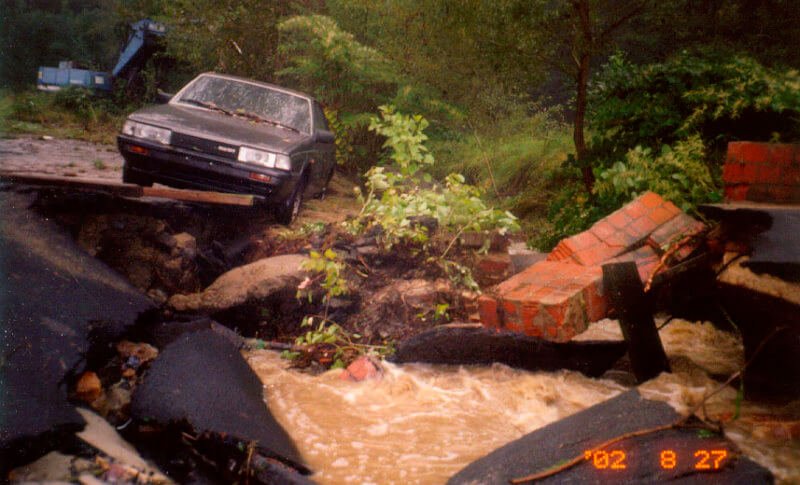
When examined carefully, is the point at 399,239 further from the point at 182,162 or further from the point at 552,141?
the point at 552,141

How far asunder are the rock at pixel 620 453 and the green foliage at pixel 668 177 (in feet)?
8.42

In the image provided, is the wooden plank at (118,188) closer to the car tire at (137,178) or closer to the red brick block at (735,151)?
the car tire at (137,178)

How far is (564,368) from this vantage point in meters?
3.84

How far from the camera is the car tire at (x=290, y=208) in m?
6.50

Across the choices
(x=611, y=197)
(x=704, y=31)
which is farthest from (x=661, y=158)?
(x=704, y=31)

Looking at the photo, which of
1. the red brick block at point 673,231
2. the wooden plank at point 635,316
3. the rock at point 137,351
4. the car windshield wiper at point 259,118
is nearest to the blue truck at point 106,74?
the car windshield wiper at point 259,118

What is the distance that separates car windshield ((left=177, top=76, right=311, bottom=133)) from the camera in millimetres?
7063

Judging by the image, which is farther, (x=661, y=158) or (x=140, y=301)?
(x=661, y=158)

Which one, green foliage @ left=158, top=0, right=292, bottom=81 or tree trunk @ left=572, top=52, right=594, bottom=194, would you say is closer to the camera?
tree trunk @ left=572, top=52, right=594, bottom=194

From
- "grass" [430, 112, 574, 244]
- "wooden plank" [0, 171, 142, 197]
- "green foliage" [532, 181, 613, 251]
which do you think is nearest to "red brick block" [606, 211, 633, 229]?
"green foliage" [532, 181, 613, 251]

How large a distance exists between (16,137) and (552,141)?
406 inches

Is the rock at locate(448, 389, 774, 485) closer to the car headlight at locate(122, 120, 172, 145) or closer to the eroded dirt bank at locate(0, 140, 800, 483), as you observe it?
the eroded dirt bank at locate(0, 140, 800, 483)

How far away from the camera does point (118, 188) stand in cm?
473

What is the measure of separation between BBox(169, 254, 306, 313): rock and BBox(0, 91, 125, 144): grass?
10176 millimetres
